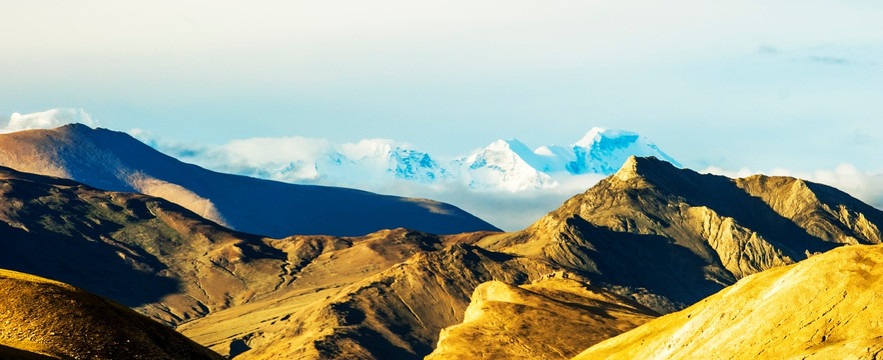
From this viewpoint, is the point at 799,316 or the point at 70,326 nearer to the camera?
the point at 70,326

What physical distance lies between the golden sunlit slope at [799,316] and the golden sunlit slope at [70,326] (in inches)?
1939

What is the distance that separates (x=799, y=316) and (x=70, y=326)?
203ft

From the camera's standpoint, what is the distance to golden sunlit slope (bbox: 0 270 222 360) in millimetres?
90938

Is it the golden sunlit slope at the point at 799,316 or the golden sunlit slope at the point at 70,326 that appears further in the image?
the golden sunlit slope at the point at 799,316

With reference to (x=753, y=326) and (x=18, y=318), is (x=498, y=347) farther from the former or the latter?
(x=18, y=318)

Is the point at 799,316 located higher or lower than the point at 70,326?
lower

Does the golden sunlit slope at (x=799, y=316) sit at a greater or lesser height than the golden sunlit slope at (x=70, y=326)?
lesser

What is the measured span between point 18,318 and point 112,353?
7.75 m

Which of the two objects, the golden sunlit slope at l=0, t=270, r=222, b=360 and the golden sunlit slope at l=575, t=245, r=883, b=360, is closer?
the golden sunlit slope at l=0, t=270, r=222, b=360

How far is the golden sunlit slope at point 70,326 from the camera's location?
298 ft

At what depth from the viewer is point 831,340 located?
98.3m

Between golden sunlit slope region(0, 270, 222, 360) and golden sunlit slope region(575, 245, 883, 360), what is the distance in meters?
49.3

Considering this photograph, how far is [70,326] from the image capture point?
93562mm

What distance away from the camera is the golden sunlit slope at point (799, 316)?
320ft
